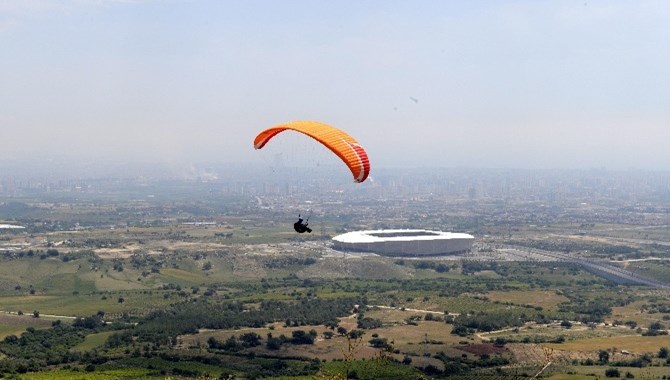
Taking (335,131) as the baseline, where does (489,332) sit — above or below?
below

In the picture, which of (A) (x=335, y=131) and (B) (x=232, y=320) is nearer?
(A) (x=335, y=131)

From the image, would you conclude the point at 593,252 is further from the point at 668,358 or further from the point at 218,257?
the point at 668,358

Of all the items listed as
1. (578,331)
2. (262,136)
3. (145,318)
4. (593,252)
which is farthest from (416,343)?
(593,252)

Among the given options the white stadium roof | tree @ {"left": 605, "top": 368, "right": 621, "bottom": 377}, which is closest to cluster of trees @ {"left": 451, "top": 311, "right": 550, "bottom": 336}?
tree @ {"left": 605, "top": 368, "right": 621, "bottom": 377}

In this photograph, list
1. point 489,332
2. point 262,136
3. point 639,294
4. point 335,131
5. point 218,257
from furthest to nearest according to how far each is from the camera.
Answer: point 218,257 → point 639,294 → point 489,332 → point 262,136 → point 335,131

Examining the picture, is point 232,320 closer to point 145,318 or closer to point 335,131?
point 145,318

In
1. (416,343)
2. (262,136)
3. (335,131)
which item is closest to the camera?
(335,131)

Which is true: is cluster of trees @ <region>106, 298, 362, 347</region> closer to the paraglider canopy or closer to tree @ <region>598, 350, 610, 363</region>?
tree @ <region>598, 350, 610, 363</region>

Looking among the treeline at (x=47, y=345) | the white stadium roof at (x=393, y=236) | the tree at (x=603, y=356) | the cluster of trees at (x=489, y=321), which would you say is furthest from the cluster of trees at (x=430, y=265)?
the tree at (x=603, y=356)
